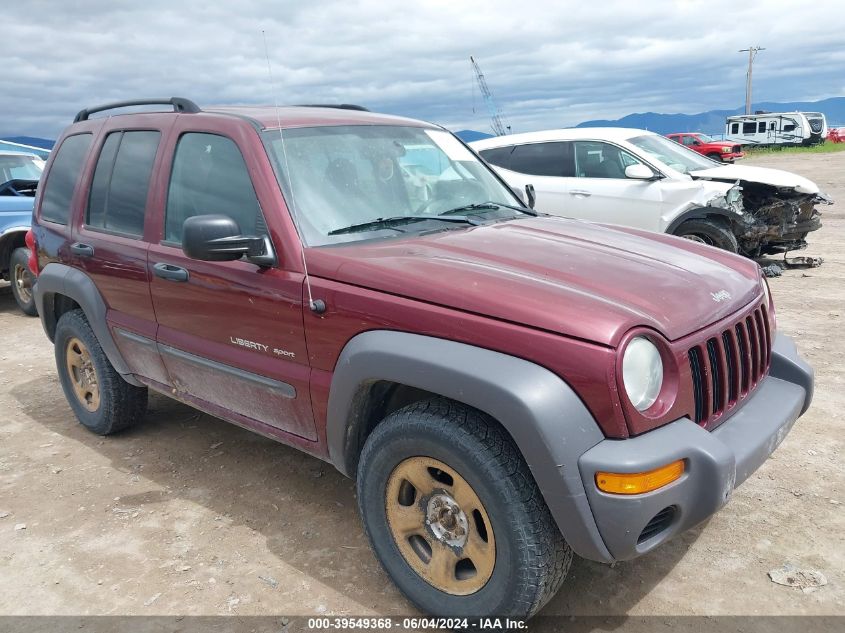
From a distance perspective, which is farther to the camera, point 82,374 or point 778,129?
point 778,129

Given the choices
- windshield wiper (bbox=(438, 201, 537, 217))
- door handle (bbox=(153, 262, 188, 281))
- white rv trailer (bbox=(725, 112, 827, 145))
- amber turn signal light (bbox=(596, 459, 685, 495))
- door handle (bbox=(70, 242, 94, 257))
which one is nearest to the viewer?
amber turn signal light (bbox=(596, 459, 685, 495))

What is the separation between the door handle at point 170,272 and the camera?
3416 millimetres

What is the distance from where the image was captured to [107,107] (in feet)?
14.4

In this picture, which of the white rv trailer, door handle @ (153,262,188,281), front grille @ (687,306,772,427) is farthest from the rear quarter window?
the white rv trailer

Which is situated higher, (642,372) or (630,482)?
(642,372)

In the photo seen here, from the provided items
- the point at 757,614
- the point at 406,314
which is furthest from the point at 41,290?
the point at 757,614

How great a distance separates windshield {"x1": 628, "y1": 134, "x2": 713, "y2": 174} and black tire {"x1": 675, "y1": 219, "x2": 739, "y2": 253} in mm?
756

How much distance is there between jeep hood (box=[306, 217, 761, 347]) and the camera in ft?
7.69

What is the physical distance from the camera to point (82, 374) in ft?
15.3

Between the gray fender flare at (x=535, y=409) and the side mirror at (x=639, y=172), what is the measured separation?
20.5 feet

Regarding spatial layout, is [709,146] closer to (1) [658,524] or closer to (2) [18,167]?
(2) [18,167]

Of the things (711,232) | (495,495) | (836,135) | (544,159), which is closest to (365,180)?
(495,495)

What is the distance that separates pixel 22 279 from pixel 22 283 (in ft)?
0.17

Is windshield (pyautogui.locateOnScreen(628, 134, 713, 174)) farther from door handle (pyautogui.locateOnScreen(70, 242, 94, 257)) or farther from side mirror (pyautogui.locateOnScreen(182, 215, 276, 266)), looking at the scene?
side mirror (pyautogui.locateOnScreen(182, 215, 276, 266))
